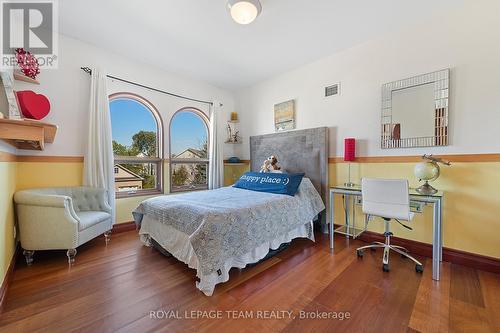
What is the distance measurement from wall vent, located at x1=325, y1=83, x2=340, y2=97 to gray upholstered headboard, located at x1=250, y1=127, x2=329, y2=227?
0.56m

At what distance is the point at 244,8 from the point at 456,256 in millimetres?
3422

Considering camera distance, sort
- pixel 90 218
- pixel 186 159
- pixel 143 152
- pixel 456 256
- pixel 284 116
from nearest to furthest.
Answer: pixel 456 256, pixel 90 218, pixel 143 152, pixel 284 116, pixel 186 159

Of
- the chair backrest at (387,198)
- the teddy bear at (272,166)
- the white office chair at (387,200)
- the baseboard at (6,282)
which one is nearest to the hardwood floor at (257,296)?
the baseboard at (6,282)

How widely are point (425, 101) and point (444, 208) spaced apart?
49.3 inches

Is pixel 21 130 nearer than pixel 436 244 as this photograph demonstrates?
Yes

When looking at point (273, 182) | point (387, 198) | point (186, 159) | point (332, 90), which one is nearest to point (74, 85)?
point (186, 159)

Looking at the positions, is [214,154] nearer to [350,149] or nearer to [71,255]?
[350,149]

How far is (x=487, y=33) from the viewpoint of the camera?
206 cm

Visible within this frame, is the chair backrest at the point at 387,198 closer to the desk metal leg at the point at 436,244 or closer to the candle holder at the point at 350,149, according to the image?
the desk metal leg at the point at 436,244

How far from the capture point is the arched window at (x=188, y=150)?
3982 mm

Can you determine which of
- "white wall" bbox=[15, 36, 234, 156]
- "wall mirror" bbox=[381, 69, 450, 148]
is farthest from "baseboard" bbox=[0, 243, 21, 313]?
"wall mirror" bbox=[381, 69, 450, 148]

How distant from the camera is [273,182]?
296cm

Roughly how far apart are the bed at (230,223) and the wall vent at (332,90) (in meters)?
0.58

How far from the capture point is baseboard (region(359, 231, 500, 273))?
2024 millimetres
